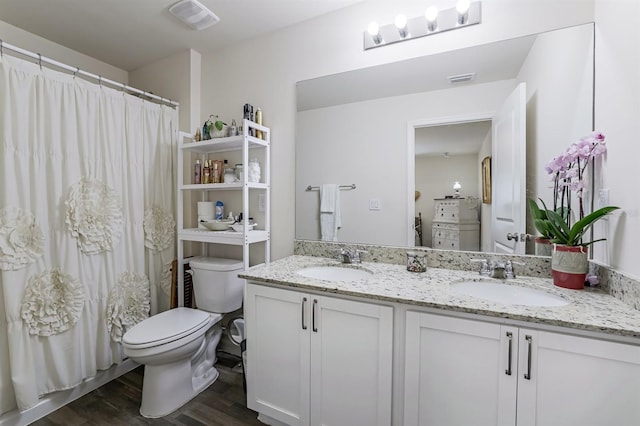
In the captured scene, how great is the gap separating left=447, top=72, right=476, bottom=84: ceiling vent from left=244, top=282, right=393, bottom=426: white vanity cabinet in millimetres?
1269

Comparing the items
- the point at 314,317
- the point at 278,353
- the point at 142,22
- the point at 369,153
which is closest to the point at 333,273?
the point at 314,317

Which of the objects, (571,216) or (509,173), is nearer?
(571,216)

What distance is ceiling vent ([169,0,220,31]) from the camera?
176 cm

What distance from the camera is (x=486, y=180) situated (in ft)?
5.06

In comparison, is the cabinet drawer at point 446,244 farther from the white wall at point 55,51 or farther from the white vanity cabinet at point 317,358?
the white wall at point 55,51

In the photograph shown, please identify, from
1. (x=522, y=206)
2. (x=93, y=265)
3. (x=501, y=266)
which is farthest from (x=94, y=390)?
(x=522, y=206)

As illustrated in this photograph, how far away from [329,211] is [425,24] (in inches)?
47.7

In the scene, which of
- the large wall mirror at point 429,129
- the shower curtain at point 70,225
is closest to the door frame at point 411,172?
the large wall mirror at point 429,129

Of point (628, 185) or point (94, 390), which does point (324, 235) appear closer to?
point (628, 185)

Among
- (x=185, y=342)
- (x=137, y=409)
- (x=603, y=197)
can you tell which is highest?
(x=603, y=197)

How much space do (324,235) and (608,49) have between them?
5.32 feet

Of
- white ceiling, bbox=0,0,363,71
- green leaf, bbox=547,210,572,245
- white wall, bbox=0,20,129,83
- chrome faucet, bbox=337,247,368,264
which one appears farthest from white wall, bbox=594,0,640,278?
white wall, bbox=0,20,129,83

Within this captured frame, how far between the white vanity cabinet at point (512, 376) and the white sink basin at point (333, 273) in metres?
0.54

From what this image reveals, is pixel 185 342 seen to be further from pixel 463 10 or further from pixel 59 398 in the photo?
pixel 463 10
